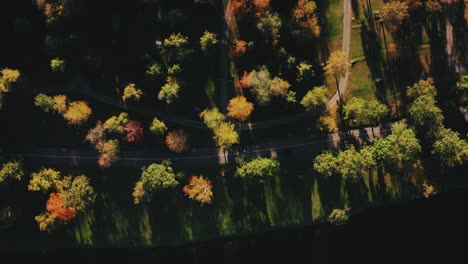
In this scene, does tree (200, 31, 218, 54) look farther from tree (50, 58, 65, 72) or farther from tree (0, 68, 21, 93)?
tree (0, 68, 21, 93)

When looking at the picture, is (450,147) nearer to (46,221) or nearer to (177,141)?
(177,141)

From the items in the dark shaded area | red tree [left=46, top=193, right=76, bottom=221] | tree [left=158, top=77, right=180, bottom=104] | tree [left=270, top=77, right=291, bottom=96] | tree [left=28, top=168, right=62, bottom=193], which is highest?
tree [left=158, top=77, right=180, bottom=104]

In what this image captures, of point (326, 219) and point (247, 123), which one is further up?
point (247, 123)

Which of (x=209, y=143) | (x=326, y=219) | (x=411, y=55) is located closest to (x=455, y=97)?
(x=411, y=55)

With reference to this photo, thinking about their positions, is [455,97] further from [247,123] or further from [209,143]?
[209,143]

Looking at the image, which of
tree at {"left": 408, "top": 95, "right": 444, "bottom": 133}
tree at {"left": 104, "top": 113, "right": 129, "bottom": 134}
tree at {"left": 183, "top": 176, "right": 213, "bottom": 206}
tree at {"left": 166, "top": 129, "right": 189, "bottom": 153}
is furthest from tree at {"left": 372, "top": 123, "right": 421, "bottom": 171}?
tree at {"left": 104, "top": 113, "right": 129, "bottom": 134}

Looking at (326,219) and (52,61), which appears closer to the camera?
(52,61)
